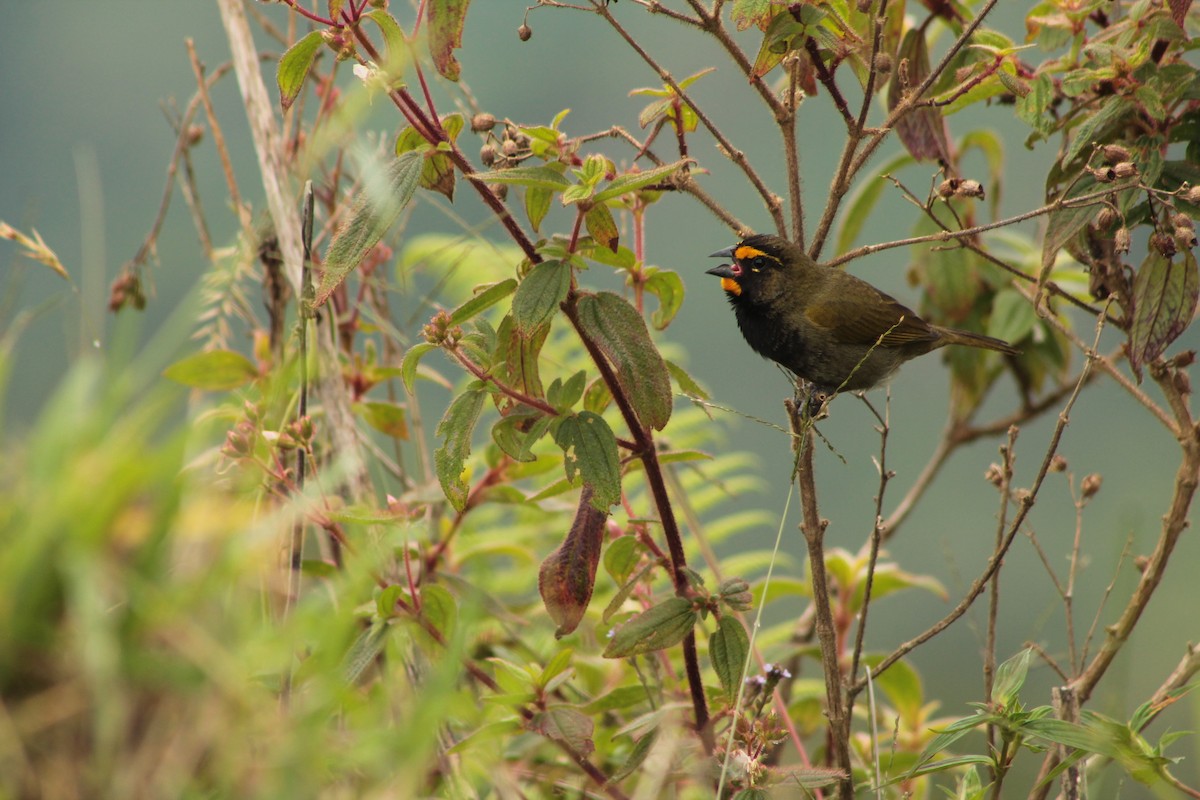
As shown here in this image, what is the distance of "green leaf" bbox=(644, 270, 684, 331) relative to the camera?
2.09 m

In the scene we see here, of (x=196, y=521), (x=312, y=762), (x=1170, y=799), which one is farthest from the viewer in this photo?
(x=1170, y=799)

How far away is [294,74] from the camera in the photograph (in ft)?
5.80

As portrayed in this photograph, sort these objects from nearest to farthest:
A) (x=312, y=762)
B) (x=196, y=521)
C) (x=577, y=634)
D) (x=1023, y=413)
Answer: (x=312, y=762) → (x=196, y=521) → (x=577, y=634) → (x=1023, y=413)

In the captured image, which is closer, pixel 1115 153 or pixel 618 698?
pixel 1115 153

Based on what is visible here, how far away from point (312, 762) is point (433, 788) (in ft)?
3.47

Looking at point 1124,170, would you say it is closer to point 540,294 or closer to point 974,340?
point 540,294

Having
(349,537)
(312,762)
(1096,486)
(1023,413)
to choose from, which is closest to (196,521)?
(312,762)

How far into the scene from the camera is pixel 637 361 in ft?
5.67

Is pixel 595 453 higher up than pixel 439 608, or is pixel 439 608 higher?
pixel 595 453

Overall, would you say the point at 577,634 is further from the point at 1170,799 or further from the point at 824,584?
the point at 1170,799

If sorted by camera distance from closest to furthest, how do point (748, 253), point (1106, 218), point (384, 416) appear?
point (1106, 218) < point (384, 416) < point (748, 253)

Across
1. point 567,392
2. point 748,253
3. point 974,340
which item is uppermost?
point 748,253

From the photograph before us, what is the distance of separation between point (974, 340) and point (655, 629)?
1427 millimetres

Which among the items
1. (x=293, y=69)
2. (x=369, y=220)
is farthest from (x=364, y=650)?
(x=293, y=69)
